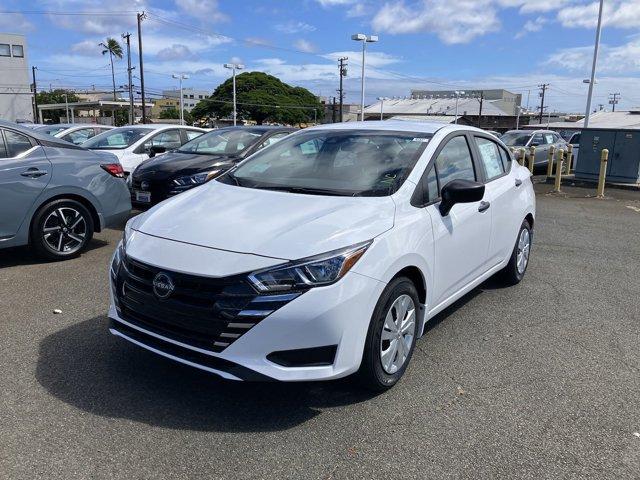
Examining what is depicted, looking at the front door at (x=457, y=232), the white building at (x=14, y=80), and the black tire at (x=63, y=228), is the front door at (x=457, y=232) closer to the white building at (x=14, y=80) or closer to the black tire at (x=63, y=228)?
the black tire at (x=63, y=228)

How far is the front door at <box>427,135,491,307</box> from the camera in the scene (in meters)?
3.79

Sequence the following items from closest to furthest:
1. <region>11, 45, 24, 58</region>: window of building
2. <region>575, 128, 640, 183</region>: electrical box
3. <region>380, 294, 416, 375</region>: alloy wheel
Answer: <region>380, 294, 416, 375</region>: alloy wheel → <region>575, 128, 640, 183</region>: electrical box → <region>11, 45, 24, 58</region>: window of building

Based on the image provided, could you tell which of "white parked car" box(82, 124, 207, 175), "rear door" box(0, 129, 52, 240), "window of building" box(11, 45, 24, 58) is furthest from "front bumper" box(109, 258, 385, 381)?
"window of building" box(11, 45, 24, 58)

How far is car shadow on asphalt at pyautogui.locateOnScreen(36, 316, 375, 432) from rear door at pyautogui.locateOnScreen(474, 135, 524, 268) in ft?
6.91

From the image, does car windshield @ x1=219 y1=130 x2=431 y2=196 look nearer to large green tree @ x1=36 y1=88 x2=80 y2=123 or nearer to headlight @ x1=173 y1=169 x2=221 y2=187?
headlight @ x1=173 y1=169 x2=221 y2=187

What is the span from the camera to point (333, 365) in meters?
2.94

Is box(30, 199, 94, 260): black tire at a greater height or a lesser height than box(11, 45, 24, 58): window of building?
lesser

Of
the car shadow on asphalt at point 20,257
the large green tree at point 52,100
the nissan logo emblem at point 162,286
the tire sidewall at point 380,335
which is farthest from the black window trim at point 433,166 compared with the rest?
the large green tree at point 52,100

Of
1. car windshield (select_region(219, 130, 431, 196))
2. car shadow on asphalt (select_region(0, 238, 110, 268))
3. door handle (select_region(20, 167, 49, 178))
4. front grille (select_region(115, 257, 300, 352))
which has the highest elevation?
car windshield (select_region(219, 130, 431, 196))

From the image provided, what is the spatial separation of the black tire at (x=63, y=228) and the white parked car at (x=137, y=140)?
3.73m

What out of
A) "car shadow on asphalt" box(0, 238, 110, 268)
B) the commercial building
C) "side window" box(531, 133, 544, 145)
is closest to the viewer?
"car shadow on asphalt" box(0, 238, 110, 268)

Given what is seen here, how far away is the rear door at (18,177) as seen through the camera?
18.8ft

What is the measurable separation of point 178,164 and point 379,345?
571 cm

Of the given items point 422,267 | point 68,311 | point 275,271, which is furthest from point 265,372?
point 68,311
